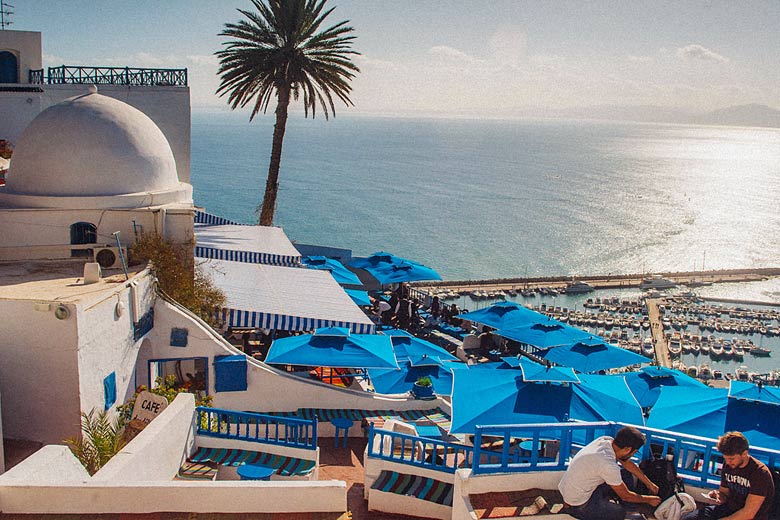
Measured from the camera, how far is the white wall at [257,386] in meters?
12.9

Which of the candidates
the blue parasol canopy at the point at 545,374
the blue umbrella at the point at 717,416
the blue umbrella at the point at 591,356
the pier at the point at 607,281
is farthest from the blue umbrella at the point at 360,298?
the pier at the point at 607,281

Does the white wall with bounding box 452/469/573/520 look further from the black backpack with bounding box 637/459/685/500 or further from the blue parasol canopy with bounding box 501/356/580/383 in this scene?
the blue parasol canopy with bounding box 501/356/580/383

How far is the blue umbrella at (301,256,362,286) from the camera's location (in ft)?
84.7

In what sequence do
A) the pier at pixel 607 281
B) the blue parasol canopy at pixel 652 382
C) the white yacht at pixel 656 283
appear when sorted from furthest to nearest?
the white yacht at pixel 656 283 → the pier at pixel 607 281 → the blue parasol canopy at pixel 652 382

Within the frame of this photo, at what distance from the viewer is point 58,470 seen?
7289 millimetres

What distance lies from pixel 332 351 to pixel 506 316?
10.9 metres

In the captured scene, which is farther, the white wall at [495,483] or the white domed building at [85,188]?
the white domed building at [85,188]

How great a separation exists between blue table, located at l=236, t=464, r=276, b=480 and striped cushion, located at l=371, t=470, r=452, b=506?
5.31ft

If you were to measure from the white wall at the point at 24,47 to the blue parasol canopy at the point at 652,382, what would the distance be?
78.5ft

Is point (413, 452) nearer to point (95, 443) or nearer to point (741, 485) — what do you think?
point (95, 443)

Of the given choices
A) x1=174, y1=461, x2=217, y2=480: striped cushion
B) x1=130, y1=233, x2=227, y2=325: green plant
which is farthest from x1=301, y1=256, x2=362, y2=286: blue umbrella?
x1=174, y1=461, x2=217, y2=480: striped cushion

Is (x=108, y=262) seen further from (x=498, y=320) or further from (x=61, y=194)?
(x=498, y=320)

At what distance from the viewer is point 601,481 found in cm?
642

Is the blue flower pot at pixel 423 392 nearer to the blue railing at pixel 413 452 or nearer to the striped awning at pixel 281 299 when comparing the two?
the striped awning at pixel 281 299
